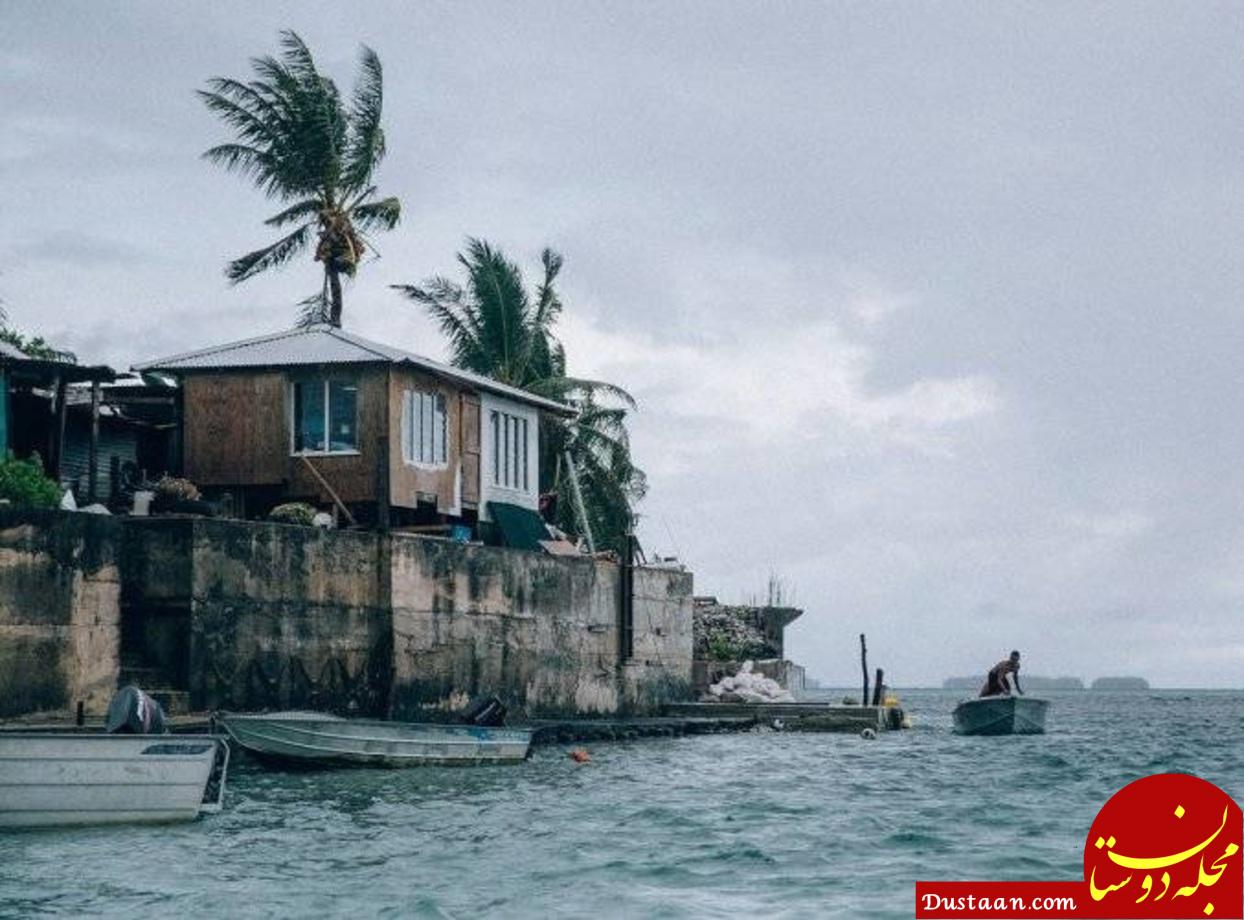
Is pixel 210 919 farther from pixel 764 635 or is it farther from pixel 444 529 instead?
pixel 764 635

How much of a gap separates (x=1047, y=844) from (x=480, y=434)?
2339cm

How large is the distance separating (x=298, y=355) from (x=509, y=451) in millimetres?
7250

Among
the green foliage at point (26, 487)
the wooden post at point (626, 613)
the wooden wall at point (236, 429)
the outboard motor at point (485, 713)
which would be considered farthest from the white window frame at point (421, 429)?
the green foliage at point (26, 487)

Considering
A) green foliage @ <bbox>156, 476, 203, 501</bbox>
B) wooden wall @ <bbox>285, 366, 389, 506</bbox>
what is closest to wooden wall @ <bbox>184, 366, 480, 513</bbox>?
wooden wall @ <bbox>285, 366, 389, 506</bbox>

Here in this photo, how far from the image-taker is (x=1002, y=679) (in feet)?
161

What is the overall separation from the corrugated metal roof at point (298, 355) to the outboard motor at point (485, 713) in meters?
9.08

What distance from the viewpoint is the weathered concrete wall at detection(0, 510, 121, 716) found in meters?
29.9

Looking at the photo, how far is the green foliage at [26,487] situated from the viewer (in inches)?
1277

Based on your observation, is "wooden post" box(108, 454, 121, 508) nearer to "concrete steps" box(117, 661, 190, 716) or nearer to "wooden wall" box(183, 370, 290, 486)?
"wooden wall" box(183, 370, 290, 486)

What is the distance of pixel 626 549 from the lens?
47062mm

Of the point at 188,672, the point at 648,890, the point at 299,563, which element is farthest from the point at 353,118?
the point at 648,890

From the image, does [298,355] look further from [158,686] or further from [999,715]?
[999,715]

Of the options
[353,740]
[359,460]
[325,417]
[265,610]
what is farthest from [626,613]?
[353,740]

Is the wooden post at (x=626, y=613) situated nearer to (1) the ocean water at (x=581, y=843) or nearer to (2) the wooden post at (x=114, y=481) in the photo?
(1) the ocean water at (x=581, y=843)
